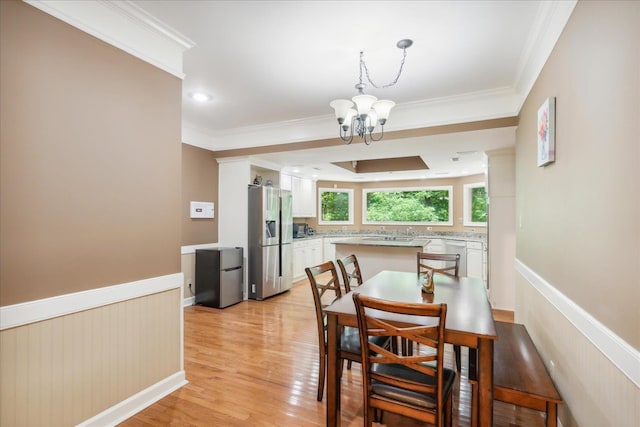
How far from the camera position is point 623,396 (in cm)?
108

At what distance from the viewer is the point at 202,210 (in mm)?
4758

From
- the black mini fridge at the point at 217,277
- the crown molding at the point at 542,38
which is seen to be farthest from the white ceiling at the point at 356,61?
the black mini fridge at the point at 217,277

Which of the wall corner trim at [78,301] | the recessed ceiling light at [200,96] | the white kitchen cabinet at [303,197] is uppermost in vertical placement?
the recessed ceiling light at [200,96]

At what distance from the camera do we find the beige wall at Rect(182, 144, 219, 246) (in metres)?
4.49

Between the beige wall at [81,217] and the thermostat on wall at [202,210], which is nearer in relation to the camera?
the beige wall at [81,217]

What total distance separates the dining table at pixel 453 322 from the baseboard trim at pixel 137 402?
1.30 metres

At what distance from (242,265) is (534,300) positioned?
3860mm

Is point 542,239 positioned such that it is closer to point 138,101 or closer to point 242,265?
point 138,101

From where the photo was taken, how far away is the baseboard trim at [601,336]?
1026mm

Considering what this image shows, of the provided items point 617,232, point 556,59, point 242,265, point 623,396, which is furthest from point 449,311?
point 242,265

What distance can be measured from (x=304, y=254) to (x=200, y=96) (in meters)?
4.14

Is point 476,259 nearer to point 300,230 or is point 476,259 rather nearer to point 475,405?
point 300,230

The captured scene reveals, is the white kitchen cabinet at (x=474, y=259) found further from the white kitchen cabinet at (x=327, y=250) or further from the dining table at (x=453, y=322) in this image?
the dining table at (x=453, y=322)

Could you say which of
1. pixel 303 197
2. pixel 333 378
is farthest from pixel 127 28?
pixel 303 197
